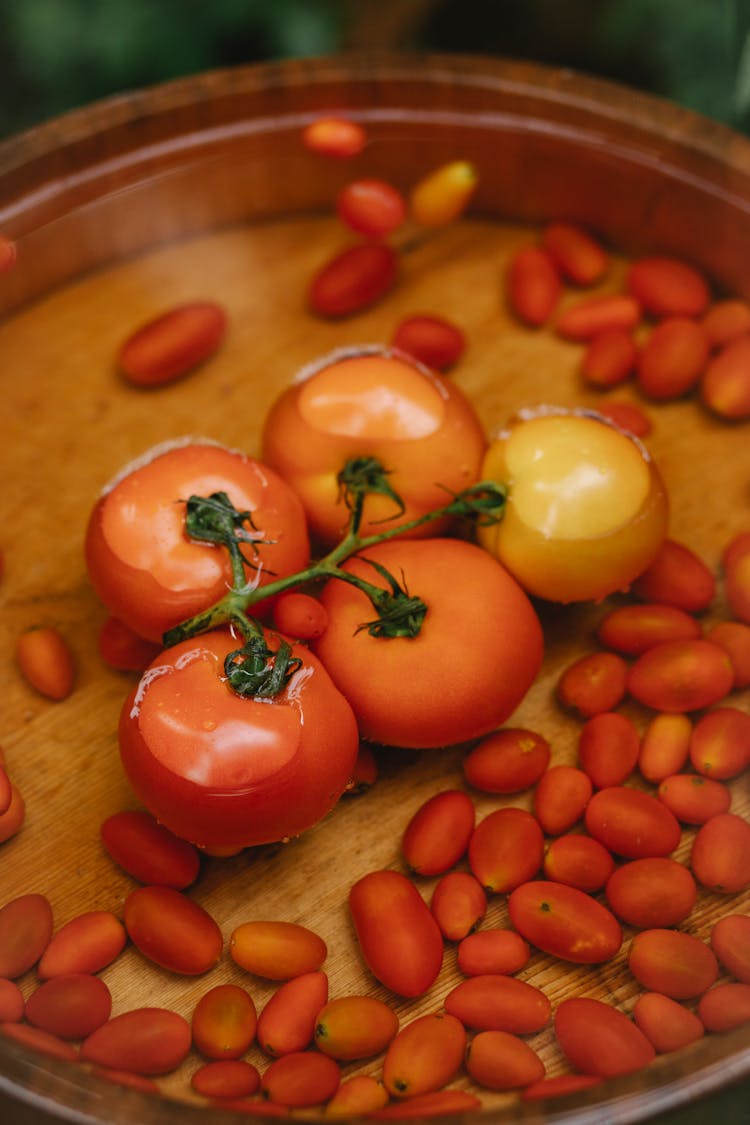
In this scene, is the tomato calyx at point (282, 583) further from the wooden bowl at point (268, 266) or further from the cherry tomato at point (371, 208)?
the cherry tomato at point (371, 208)

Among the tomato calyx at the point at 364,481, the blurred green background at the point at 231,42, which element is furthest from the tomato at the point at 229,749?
the blurred green background at the point at 231,42

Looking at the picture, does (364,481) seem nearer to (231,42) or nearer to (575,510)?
(575,510)

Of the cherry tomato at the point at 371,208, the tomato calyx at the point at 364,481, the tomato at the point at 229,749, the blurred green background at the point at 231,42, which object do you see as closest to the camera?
the tomato at the point at 229,749

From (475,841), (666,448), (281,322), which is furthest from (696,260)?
(475,841)

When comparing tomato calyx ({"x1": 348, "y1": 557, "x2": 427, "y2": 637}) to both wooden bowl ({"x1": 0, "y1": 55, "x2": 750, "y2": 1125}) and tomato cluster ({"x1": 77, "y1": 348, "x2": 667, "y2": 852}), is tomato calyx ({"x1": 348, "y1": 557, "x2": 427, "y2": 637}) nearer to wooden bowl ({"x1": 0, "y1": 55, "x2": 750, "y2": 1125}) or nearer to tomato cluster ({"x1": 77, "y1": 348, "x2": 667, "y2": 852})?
tomato cluster ({"x1": 77, "y1": 348, "x2": 667, "y2": 852})

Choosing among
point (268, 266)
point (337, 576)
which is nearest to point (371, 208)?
point (268, 266)

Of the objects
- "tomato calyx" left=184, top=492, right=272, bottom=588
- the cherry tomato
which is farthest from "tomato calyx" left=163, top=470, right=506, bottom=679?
the cherry tomato

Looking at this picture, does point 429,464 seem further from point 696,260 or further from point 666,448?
point 696,260
